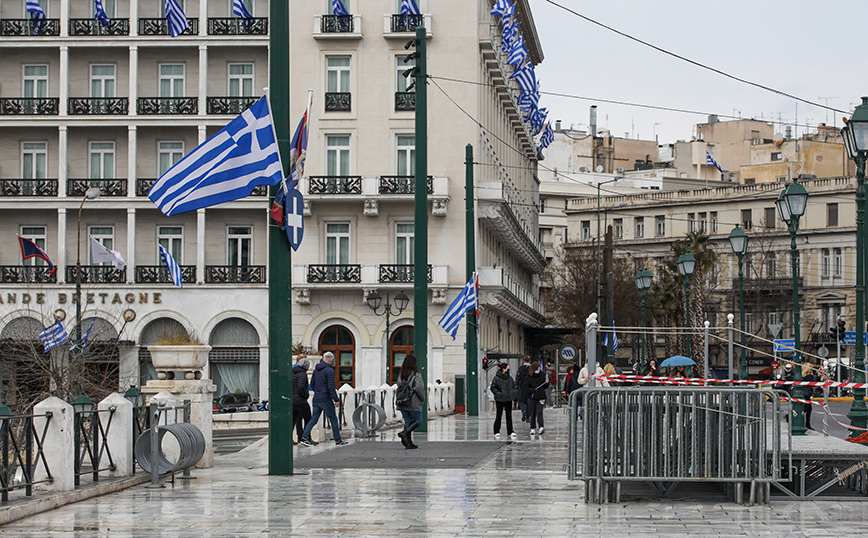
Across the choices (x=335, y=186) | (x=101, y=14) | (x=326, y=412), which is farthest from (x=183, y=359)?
(x=101, y=14)

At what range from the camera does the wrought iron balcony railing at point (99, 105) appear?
5053cm

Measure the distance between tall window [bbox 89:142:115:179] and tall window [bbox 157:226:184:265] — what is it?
3.32m

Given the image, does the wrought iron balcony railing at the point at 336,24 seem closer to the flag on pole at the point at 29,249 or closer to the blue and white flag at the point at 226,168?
the flag on pole at the point at 29,249

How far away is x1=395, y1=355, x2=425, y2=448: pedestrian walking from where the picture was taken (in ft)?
69.6

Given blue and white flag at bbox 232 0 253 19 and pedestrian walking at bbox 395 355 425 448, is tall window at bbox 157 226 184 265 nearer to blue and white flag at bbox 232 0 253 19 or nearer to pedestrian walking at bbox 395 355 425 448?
blue and white flag at bbox 232 0 253 19

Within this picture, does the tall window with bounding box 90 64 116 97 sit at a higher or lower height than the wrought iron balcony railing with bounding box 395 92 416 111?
higher

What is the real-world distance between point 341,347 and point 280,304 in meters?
33.9

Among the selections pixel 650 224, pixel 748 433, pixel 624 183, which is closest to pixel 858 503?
pixel 748 433

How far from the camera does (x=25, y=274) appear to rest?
50.3 metres

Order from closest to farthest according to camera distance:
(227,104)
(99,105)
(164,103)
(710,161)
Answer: (227,104) → (164,103) → (99,105) → (710,161)

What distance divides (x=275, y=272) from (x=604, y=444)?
5438 millimetres

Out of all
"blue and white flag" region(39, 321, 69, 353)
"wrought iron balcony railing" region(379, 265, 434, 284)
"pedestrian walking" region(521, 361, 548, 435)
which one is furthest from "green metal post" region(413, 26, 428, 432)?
"wrought iron balcony railing" region(379, 265, 434, 284)

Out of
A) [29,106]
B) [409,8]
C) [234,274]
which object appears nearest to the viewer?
[409,8]

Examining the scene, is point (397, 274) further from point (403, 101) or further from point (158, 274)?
point (158, 274)
